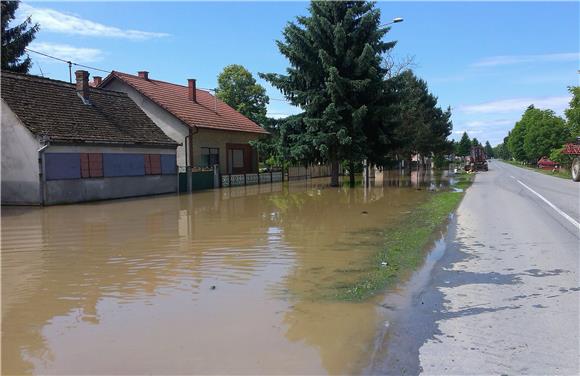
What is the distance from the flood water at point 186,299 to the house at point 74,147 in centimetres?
708

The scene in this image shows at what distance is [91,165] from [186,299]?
17564mm

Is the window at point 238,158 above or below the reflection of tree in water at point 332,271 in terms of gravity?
above

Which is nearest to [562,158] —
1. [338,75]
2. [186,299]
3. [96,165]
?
[338,75]

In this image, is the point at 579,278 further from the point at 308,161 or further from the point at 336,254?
the point at 308,161

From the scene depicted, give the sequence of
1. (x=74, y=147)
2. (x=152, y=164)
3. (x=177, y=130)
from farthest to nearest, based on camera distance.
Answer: (x=177, y=130) < (x=152, y=164) < (x=74, y=147)

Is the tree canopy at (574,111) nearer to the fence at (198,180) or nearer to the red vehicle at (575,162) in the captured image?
the red vehicle at (575,162)

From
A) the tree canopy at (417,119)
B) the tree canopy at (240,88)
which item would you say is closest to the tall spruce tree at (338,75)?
the tree canopy at (417,119)

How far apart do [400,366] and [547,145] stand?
7133cm

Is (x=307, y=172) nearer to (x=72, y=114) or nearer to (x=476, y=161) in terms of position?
(x=72, y=114)

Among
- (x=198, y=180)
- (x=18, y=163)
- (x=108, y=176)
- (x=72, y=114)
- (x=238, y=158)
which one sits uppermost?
(x=72, y=114)

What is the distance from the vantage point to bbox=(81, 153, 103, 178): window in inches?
870

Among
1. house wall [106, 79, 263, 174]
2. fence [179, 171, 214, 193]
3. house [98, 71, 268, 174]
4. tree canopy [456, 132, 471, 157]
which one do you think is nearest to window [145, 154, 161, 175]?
fence [179, 171, 214, 193]

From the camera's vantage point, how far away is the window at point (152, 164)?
26.1 meters

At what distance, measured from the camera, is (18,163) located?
20469 mm
